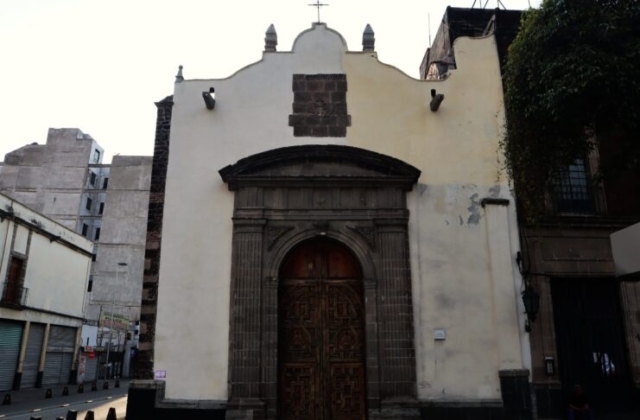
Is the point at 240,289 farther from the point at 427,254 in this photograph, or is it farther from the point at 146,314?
the point at 427,254

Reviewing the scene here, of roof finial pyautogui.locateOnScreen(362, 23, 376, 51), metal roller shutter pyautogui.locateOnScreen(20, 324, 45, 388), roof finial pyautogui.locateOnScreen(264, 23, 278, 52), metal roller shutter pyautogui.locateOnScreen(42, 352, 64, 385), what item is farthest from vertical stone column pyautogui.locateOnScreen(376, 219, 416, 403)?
metal roller shutter pyautogui.locateOnScreen(42, 352, 64, 385)

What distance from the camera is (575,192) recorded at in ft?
43.3

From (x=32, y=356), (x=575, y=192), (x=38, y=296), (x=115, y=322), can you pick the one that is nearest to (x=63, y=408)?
(x=32, y=356)

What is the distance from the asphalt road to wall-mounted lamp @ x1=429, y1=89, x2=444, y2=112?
1039 centimetres

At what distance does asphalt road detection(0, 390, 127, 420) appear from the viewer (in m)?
14.7

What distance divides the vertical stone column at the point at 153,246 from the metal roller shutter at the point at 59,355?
1788 cm

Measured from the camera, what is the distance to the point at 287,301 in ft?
40.1

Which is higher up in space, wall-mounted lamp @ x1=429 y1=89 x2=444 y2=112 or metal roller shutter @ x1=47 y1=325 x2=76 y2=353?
wall-mounted lamp @ x1=429 y1=89 x2=444 y2=112

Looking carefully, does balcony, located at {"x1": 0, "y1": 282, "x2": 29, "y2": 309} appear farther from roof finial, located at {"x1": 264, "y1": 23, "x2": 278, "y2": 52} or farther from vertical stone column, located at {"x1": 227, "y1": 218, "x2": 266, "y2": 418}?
roof finial, located at {"x1": 264, "y1": 23, "x2": 278, "y2": 52}

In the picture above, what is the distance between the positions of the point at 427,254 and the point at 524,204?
89.7 inches

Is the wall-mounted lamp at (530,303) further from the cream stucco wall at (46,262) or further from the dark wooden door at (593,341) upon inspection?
the cream stucco wall at (46,262)

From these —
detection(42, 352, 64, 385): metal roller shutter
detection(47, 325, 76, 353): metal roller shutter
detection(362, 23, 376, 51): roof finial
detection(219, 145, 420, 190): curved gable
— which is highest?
detection(362, 23, 376, 51): roof finial

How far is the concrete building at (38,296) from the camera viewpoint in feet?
76.4

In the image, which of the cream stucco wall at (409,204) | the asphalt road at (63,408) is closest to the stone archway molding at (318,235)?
the cream stucco wall at (409,204)
